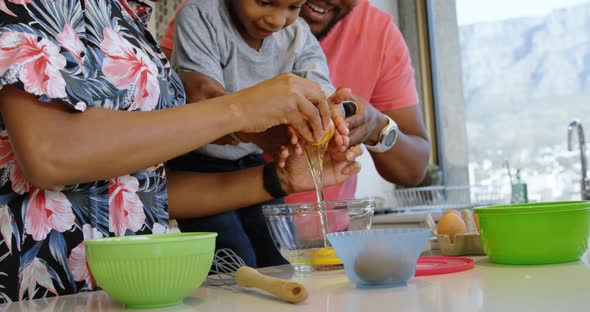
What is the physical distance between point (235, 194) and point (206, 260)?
28.8 inches

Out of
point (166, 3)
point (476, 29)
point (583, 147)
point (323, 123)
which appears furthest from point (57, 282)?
point (476, 29)

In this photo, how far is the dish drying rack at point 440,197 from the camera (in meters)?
3.37

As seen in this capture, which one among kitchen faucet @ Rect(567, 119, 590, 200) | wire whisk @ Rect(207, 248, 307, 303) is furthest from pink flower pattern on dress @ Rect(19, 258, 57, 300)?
kitchen faucet @ Rect(567, 119, 590, 200)

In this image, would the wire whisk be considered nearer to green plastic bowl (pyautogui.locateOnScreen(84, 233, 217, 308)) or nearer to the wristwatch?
green plastic bowl (pyautogui.locateOnScreen(84, 233, 217, 308))

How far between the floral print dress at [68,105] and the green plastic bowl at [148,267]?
0.87 feet

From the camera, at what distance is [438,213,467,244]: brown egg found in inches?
48.0

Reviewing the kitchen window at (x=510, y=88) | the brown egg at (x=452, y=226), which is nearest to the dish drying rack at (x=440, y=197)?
the kitchen window at (x=510, y=88)

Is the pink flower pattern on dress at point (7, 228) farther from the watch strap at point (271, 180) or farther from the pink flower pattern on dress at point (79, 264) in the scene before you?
the watch strap at point (271, 180)

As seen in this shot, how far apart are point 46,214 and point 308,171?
678mm

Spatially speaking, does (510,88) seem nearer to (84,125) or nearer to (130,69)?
(130,69)

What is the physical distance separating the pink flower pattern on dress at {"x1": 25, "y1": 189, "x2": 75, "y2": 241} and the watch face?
0.90m

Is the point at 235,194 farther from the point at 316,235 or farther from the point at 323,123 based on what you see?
the point at 316,235

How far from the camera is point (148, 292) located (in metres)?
0.82

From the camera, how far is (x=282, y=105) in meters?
1.22
